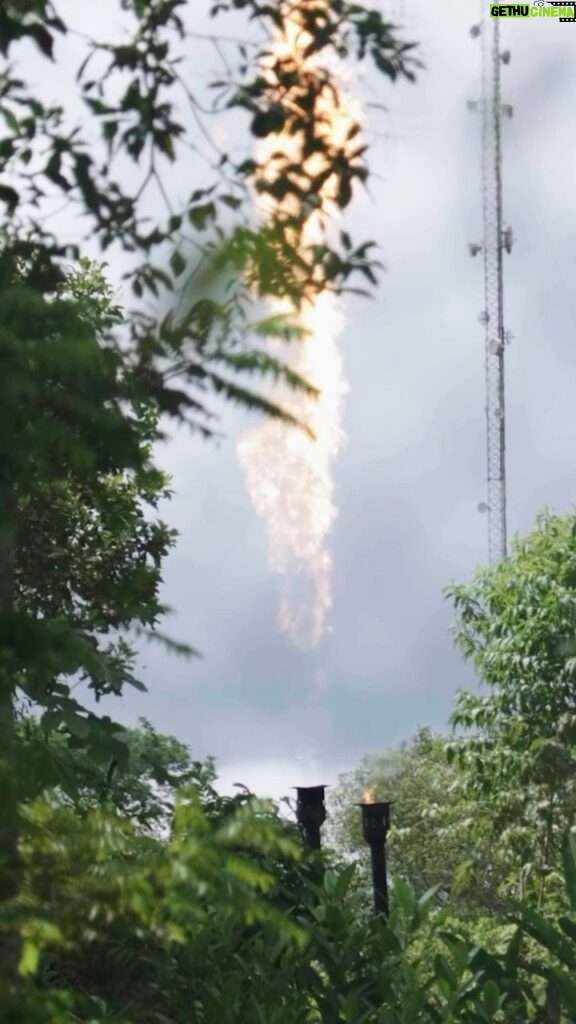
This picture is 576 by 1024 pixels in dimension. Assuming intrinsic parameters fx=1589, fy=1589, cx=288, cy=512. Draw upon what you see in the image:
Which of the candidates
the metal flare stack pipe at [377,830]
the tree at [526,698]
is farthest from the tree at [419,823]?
the metal flare stack pipe at [377,830]

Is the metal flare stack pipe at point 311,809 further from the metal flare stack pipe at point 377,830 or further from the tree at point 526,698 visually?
the tree at point 526,698

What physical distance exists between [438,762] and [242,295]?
28386 millimetres

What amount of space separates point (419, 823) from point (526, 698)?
32.3 feet

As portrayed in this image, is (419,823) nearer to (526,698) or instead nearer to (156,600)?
(526,698)

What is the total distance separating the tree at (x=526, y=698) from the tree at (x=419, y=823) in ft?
8.73

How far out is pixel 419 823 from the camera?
2669 centimetres

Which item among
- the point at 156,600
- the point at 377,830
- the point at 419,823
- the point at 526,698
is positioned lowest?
the point at 156,600

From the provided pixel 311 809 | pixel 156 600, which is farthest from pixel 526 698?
Answer: pixel 156 600

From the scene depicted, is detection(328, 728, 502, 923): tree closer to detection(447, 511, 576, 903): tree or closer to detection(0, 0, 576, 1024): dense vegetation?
detection(447, 511, 576, 903): tree

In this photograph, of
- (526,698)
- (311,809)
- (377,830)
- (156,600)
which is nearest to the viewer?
(156,600)

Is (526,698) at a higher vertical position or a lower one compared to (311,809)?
higher

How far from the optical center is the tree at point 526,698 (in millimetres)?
17078

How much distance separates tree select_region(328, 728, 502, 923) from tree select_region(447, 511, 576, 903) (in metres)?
2.66

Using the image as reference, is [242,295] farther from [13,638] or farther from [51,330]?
[13,638]
